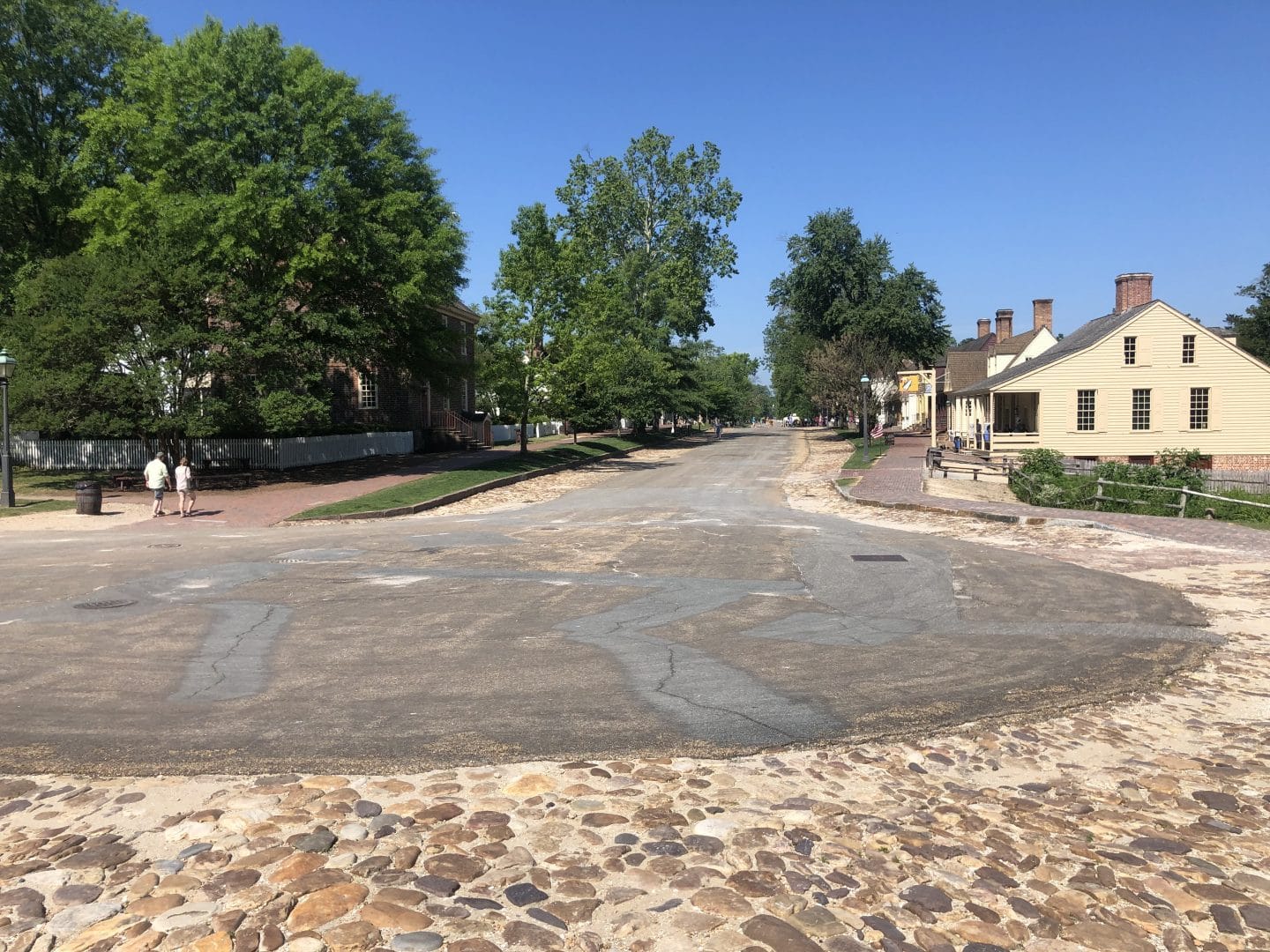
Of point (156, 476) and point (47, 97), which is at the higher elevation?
point (47, 97)

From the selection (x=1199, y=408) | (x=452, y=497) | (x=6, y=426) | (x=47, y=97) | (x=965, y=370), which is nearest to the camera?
(x=6, y=426)

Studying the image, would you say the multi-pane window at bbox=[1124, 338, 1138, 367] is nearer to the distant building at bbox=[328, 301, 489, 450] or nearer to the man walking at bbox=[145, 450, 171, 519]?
the distant building at bbox=[328, 301, 489, 450]

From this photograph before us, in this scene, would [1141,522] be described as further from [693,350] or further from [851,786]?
[693,350]

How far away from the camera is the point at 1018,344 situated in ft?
191

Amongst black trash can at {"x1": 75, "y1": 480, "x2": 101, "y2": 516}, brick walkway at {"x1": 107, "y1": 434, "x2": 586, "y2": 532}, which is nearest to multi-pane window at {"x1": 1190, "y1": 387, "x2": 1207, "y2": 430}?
brick walkway at {"x1": 107, "y1": 434, "x2": 586, "y2": 532}

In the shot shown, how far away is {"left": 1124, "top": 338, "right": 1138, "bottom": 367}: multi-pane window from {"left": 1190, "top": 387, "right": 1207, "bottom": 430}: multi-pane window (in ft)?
10.1

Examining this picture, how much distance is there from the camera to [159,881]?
3760 millimetres

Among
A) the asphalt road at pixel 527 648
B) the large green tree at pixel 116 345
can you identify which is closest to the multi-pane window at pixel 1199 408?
the asphalt road at pixel 527 648

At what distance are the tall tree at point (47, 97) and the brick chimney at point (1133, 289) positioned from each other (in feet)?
147

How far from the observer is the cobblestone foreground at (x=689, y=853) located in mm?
3418

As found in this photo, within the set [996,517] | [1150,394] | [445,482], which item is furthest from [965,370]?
[445,482]

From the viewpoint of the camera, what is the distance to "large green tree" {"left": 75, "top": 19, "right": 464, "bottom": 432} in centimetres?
2595

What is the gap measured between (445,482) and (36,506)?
11.1m

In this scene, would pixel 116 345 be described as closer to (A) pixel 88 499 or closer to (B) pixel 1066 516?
(A) pixel 88 499
